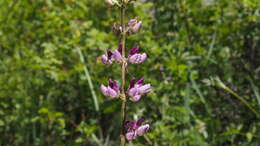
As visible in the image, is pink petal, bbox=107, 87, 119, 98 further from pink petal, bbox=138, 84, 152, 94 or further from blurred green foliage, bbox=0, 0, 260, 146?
blurred green foliage, bbox=0, 0, 260, 146

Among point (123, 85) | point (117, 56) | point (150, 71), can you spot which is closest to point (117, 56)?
point (117, 56)

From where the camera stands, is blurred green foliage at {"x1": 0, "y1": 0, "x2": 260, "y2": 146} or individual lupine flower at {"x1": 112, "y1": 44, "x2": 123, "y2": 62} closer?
individual lupine flower at {"x1": 112, "y1": 44, "x2": 123, "y2": 62}

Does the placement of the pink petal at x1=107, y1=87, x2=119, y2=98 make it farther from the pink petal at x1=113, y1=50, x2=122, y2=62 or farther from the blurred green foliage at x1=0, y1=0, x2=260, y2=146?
the blurred green foliage at x1=0, y1=0, x2=260, y2=146

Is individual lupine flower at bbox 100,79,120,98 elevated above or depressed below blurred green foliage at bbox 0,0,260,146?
above

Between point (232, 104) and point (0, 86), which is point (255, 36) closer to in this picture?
point (232, 104)

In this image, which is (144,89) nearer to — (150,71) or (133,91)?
(133,91)

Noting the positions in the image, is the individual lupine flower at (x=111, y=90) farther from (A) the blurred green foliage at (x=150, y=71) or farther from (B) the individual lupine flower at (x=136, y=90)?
(A) the blurred green foliage at (x=150, y=71)

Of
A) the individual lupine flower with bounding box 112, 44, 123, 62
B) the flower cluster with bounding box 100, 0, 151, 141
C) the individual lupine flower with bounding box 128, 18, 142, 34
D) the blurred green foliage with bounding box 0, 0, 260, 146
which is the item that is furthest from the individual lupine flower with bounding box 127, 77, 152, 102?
the blurred green foliage with bounding box 0, 0, 260, 146

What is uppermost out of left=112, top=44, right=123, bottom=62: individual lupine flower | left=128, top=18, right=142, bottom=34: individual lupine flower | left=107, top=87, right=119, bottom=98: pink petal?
left=128, top=18, right=142, bottom=34: individual lupine flower

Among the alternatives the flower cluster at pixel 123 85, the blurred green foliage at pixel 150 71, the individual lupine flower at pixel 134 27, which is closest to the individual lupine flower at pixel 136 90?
the flower cluster at pixel 123 85
